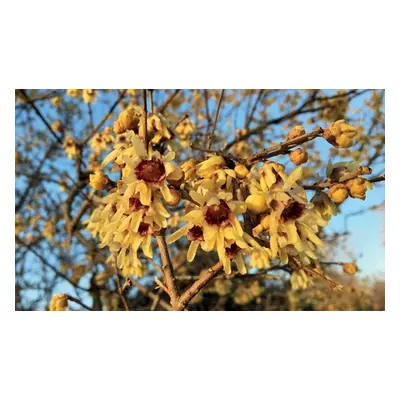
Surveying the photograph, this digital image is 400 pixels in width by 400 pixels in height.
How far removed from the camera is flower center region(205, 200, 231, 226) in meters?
0.83

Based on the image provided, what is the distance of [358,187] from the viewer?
85 cm

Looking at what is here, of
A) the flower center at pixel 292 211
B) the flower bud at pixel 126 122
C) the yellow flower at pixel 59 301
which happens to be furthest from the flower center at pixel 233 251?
the yellow flower at pixel 59 301

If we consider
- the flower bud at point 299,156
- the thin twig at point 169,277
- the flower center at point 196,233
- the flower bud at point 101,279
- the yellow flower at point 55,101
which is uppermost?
the yellow flower at point 55,101

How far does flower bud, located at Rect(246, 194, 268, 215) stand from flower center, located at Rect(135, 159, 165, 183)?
0.52 feet

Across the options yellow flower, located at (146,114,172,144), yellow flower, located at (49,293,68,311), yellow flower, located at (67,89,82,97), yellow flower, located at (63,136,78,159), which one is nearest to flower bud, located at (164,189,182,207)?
yellow flower, located at (146,114,172,144)

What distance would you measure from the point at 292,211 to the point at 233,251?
0.13 metres

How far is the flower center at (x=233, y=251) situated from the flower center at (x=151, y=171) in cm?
18

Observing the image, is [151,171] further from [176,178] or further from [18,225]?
[18,225]

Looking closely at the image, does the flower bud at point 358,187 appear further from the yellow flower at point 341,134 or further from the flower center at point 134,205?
the flower center at point 134,205

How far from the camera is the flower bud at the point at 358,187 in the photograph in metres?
0.85

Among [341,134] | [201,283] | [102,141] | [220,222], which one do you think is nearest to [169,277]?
[201,283]

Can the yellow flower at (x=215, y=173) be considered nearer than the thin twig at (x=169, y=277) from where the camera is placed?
Yes
